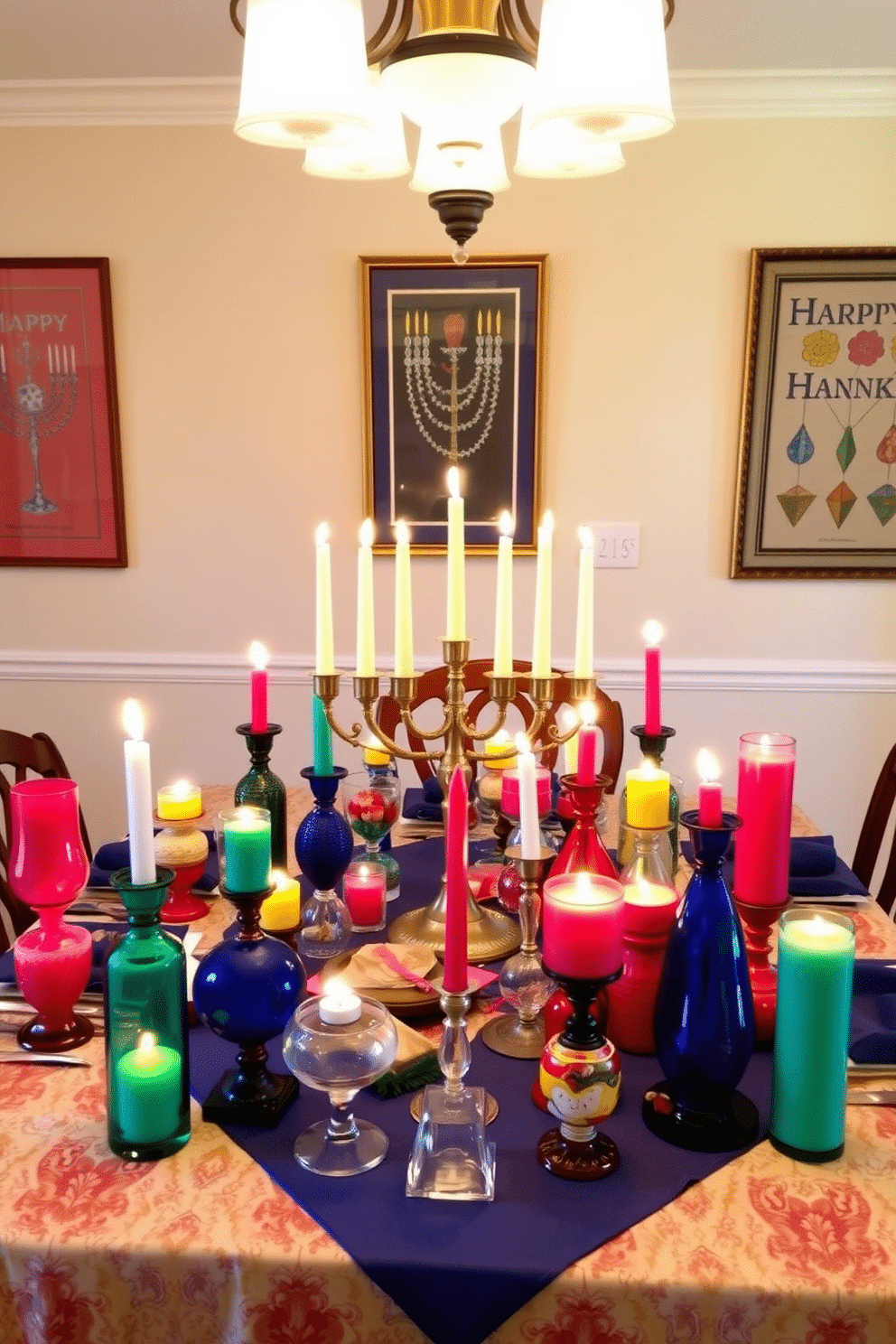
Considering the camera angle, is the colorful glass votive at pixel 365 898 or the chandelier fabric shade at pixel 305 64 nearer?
the chandelier fabric shade at pixel 305 64

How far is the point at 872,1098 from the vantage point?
1.01 metres

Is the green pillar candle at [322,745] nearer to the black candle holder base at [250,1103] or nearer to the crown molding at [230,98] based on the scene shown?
the black candle holder base at [250,1103]

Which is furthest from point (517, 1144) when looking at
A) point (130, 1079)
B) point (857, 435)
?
point (857, 435)

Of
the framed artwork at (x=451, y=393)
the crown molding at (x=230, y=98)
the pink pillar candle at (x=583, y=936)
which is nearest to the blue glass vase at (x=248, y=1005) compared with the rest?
the pink pillar candle at (x=583, y=936)

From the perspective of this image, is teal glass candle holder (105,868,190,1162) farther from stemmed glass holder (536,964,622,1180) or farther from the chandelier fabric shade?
the chandelier fabric shade

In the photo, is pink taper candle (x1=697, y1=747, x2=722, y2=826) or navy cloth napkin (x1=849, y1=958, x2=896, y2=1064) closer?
pink taper candle (x1=697, y1=747, x2=722, y2=826)

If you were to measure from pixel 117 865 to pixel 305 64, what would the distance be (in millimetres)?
1107

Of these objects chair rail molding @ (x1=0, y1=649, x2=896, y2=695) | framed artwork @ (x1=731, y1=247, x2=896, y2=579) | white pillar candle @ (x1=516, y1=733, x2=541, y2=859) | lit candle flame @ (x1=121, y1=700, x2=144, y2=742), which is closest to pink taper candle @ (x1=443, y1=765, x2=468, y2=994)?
white pillar candle @ (x1=516, y1=733, x2=541, y2=859)

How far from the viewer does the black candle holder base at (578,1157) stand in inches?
34.6

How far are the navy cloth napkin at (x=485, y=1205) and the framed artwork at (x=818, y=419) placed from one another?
1.84 metres

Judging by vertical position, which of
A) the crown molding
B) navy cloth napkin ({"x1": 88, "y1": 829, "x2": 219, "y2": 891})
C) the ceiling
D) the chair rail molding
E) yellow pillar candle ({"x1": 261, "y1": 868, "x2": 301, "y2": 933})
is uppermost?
the ceiling

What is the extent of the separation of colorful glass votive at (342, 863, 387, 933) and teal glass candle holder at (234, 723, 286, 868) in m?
0.13

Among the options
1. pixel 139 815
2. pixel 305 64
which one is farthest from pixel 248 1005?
pixel 305 64

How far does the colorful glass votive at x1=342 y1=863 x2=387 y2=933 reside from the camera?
4.44ft
